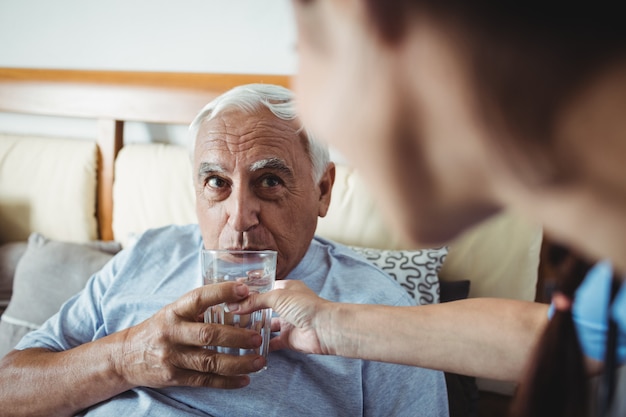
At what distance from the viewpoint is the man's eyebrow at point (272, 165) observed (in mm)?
1454

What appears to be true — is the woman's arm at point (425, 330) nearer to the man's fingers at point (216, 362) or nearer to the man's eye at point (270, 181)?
the man's fingers at point (216, 362)

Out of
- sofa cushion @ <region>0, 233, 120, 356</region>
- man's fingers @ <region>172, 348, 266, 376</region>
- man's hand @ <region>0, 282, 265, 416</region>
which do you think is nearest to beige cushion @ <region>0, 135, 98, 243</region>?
sofa cushion @ <region>0, 233, 120, 356</region>

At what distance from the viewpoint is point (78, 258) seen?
211 centimetres

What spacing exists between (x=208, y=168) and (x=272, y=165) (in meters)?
0.18

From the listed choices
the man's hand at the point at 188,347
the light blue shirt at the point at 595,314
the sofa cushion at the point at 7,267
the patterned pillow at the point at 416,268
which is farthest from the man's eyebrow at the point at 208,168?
the sofa cushion at the point at 7,267

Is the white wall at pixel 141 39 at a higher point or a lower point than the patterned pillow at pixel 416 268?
higher

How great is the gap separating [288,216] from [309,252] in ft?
0.57

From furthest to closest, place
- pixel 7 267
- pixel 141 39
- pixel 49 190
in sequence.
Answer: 1. pixel 141 39
2. pixel 49 190
3. pixel 7 267

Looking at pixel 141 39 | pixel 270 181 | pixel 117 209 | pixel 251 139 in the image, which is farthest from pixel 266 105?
pixel 141 39

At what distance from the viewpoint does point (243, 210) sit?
55.5 inches

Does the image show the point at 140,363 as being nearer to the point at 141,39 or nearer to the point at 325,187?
the point at 325,187

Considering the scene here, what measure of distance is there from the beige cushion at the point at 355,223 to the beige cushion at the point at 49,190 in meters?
0.21

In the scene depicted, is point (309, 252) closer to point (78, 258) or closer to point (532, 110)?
point (78, 258)

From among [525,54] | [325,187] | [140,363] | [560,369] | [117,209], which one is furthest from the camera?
[117,209]
